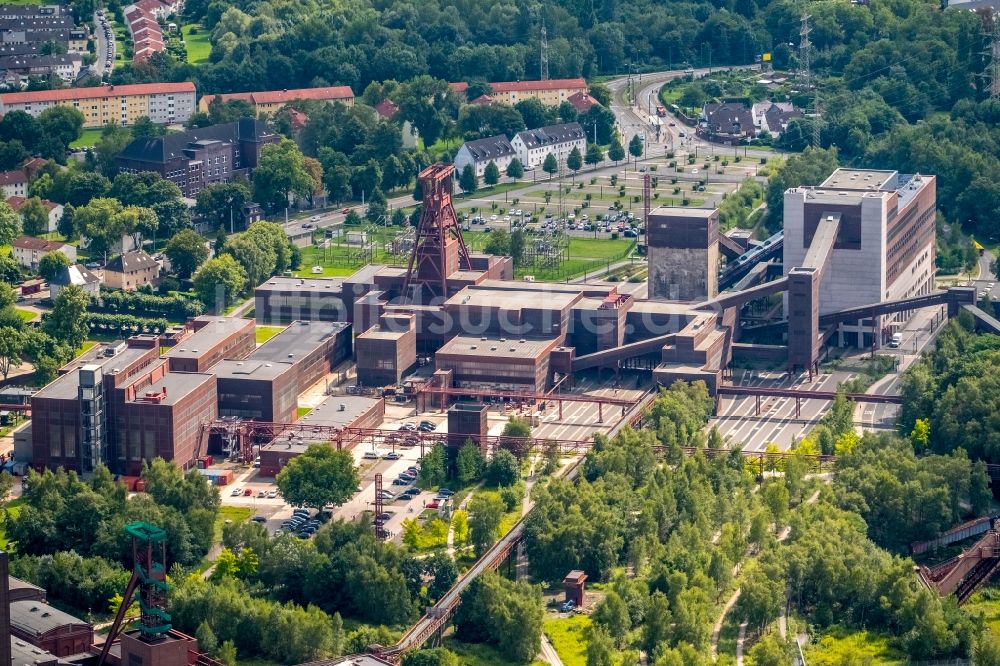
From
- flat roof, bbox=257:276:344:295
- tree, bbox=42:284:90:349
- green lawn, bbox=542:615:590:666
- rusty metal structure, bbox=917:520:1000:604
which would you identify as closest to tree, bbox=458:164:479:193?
flat roof, bbox=257:276:344:295

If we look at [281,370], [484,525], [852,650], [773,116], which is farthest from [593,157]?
[852,650]

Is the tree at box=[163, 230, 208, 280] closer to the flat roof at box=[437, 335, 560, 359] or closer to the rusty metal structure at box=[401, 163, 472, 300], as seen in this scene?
the rusty metal structure at box=[401, 163, 472, 300]

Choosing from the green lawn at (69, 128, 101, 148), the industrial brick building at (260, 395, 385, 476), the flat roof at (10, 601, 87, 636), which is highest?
the green lawn at (69, 128, 101, 148)

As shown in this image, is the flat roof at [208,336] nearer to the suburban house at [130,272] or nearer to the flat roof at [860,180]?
the suburban house at [130,272]

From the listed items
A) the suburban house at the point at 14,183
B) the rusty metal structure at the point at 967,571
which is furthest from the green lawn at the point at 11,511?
the suburban house at the point at 14,183

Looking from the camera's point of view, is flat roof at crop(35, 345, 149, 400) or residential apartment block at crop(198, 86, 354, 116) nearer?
flat roof at crop(35, 345, 149, 400)

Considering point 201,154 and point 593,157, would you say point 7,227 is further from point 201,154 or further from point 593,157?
point 593,157
